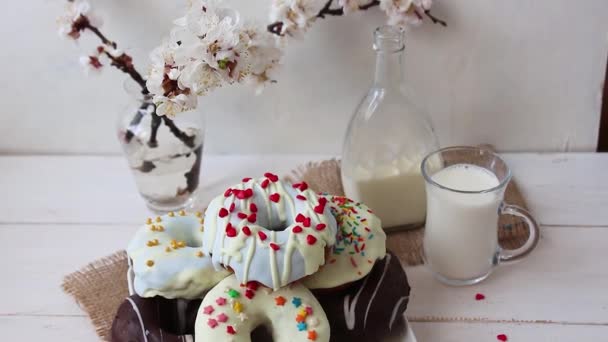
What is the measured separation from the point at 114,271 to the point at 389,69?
0.52 meters

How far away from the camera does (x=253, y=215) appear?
2.70ft

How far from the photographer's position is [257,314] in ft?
2.58

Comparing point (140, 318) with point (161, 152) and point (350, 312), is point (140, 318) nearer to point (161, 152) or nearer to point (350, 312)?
point (350, 312)

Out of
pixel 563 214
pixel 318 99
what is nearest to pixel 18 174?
pixel 318 99

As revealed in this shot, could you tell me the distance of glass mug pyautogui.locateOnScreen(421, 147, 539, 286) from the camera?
919 mm

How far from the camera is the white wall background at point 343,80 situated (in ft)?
3.69

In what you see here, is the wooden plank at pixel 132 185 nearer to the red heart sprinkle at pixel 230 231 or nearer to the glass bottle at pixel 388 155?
the glass bottle at pixel 388 155

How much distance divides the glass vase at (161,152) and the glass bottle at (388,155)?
0.26 meters

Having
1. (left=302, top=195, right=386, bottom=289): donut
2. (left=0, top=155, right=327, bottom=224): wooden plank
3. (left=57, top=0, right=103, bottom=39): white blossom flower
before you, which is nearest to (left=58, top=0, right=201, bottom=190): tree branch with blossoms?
(left=57, top=0, right=103, bottom=39): white blossom flower

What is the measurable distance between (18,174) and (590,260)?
1.03 metres

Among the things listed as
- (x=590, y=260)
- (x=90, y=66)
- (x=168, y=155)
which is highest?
(x=90, y=66)

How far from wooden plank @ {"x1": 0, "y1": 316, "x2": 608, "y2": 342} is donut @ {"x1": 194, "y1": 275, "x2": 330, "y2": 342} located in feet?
0.66

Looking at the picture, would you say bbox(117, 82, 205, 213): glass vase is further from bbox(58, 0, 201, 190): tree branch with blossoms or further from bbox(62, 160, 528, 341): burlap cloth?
bbox(62, 160, 528, 341): burlap cloth

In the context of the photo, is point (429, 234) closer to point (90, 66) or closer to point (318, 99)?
point (318, 99)
